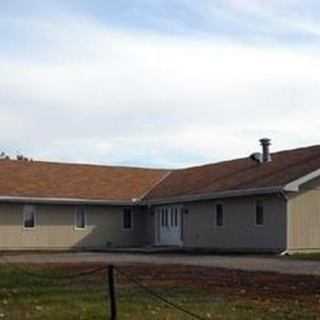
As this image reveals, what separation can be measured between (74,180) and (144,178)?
191 inches

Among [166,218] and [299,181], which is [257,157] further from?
[299,181]

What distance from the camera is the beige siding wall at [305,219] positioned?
33.8 m

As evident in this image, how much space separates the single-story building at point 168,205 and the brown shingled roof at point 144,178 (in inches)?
2.3

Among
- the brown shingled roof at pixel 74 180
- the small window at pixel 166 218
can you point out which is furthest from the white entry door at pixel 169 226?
the brown shingled roof at pixel 74 180

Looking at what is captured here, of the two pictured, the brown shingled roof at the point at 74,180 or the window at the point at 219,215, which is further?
the brown shingled roof at the point at 74,180

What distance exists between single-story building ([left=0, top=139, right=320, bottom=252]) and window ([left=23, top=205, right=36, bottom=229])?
5cm

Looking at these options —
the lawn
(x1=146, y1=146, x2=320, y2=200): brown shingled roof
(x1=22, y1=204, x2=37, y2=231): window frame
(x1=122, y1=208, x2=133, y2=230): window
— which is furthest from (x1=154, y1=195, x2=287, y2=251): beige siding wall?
the lawn

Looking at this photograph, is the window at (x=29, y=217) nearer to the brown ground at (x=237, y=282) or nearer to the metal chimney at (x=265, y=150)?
the metal chimney at (x=265, y=150)

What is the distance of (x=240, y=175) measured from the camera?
39.7m

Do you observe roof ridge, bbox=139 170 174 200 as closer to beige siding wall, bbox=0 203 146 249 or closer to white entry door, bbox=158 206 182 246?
beige siding wall, bbox=0 203 146 249

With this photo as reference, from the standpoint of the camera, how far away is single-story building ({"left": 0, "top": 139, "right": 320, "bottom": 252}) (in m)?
34.3

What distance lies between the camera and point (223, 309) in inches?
522

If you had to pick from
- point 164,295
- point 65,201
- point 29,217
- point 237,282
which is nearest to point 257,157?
point 65,201

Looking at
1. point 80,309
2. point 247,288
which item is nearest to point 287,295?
point 247,288
